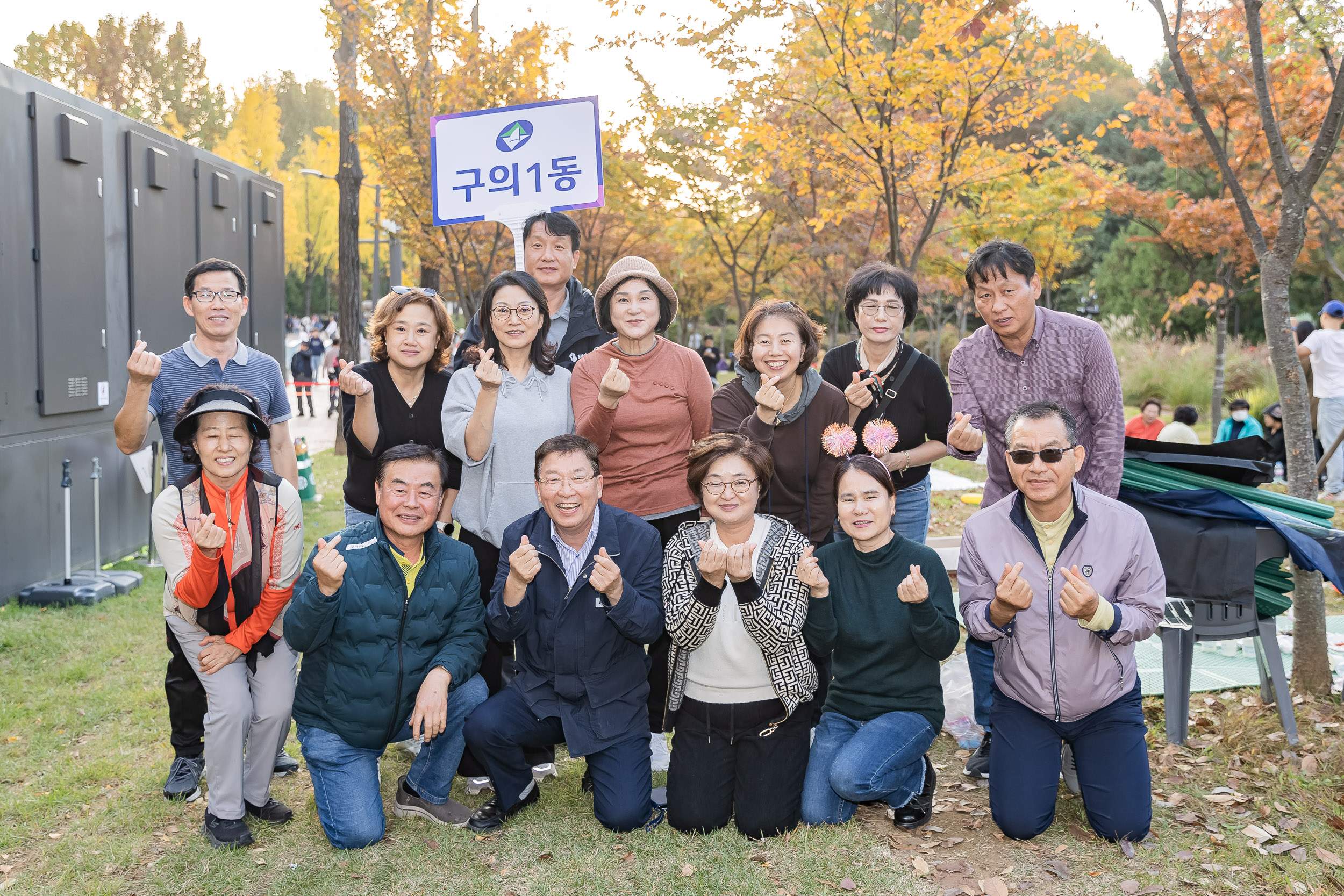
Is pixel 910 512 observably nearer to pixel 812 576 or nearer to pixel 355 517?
pixel 812 576

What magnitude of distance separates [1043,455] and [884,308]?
100 cm

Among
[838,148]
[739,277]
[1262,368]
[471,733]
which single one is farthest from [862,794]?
[739,277]

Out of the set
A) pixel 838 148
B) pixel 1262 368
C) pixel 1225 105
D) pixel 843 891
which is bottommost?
pixel 843 891

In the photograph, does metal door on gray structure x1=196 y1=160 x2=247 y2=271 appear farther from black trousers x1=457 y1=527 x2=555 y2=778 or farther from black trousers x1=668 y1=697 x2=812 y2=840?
black trousers x1=668 y1=697 x2=812 y2=840

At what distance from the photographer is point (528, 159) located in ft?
17.4

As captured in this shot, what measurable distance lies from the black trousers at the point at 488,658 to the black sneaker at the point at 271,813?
25.3 inches

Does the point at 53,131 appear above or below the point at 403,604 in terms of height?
above

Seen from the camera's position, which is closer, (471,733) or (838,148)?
(471,733)

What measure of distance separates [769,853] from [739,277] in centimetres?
2368

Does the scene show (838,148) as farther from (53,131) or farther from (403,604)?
(403,604)

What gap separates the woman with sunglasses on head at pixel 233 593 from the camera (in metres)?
3.49

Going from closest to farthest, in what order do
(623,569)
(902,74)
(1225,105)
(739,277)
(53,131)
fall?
1. (623,569)
2. (53,131)
3. (902,74)
4. (1225,105)
5. (739,277)

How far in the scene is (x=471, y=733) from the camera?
145 inches

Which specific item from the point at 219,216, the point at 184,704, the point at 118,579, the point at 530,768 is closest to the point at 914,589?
the point at 530,768
